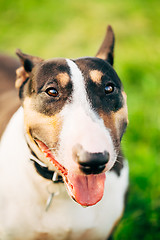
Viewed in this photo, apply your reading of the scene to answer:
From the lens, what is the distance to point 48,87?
7.22 feet

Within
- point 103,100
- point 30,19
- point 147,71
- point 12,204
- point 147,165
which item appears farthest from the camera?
point 30,19

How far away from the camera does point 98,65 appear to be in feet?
7.55

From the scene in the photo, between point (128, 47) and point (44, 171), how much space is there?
4.56 metres

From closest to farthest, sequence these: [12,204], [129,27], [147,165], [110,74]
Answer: [110,74]
[12,204]
[147,165]
[129,27]

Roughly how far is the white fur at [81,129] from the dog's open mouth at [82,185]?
0.12 m

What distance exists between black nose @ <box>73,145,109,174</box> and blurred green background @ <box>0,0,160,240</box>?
4.43ft

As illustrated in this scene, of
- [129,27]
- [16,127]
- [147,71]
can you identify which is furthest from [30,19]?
[16,127]

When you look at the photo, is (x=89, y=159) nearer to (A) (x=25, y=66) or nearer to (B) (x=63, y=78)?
(B) (x=63, y=78)

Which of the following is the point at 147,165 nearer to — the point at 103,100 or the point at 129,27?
the point at 103,100

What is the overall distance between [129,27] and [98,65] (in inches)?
204

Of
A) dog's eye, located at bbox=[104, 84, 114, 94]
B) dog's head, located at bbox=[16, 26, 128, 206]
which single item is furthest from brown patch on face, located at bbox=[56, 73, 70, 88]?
dog's eye, located at bbox=[104, 84, 114, 94]

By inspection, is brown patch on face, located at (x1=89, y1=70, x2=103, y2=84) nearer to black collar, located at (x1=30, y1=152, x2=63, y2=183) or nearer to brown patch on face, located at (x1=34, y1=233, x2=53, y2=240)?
black collar, located at (x1=30, y1=152, x2=63, y2=183)

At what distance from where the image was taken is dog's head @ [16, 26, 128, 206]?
6.19 ft

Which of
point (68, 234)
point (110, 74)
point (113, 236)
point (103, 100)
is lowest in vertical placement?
point (113, 236)
